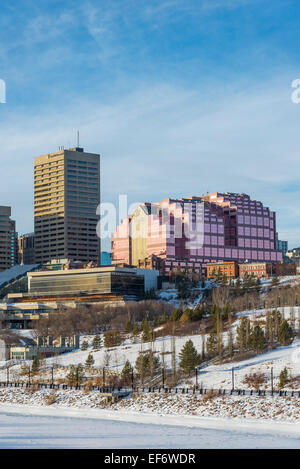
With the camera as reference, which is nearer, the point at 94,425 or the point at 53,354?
the point at 94,425

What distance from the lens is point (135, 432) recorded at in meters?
73.2

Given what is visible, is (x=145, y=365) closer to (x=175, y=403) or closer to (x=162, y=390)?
(x=162, y=390)

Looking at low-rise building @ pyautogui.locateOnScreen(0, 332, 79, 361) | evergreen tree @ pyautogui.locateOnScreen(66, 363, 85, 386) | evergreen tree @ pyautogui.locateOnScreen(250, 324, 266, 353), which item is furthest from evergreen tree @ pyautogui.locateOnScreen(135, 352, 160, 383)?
low-rise building @ pyautogui.locateOnScreen(0, 332, 79, 361)

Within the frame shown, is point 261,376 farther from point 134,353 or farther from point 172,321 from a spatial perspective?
point 172,321

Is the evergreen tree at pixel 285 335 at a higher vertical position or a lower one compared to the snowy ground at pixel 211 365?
higher

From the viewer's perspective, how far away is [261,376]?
98375 mm

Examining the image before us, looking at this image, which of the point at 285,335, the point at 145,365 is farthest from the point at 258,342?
the point at 145,365

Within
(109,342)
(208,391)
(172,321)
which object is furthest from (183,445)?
(172,321)

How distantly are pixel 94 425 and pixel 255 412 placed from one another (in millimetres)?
17201

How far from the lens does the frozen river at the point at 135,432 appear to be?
65500 mm

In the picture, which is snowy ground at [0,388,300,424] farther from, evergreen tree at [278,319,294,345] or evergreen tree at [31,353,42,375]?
evergreen tree at [278,319,294,345]

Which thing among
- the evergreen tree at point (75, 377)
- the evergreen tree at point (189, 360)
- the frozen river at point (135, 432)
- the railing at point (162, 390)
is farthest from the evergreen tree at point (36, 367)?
the frozen river at point (135, 432)

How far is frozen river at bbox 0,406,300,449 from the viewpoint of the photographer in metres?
65.5

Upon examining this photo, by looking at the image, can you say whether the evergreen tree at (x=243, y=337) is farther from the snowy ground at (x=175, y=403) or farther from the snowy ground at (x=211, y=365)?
the snowy ground at (x=175, y=403)
